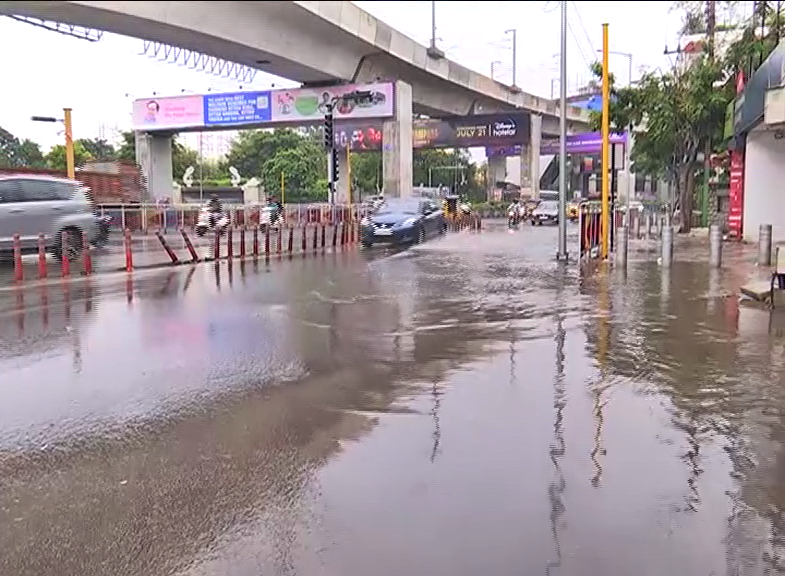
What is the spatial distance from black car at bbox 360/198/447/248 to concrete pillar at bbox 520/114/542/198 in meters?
29.3

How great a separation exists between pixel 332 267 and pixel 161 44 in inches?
593

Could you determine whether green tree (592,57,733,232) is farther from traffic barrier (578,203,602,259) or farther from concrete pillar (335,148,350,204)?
concrete pillar (335,148,350,204)

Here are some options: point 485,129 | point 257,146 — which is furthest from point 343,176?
point 257,146

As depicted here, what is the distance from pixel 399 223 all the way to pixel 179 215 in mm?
12450

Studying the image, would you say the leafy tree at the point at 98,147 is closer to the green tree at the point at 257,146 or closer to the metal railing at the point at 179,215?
the green tree at the point at 257,146

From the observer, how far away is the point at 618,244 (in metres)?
17.6

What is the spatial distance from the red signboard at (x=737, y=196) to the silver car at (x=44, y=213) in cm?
1775

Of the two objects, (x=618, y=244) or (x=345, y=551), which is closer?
(x=345, y=551)

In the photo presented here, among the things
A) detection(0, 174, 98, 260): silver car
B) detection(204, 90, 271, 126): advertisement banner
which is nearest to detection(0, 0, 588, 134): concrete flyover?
detection(0, 174, 98, 260): silver car

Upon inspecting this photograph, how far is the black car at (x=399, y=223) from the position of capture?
2383 centimetres

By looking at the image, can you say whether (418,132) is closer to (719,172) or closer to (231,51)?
(719,172)

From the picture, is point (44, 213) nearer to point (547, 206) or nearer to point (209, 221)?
point (209, 221)

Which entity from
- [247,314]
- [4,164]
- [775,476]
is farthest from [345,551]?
[4,164]

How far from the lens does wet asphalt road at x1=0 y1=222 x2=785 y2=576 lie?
152 inches
